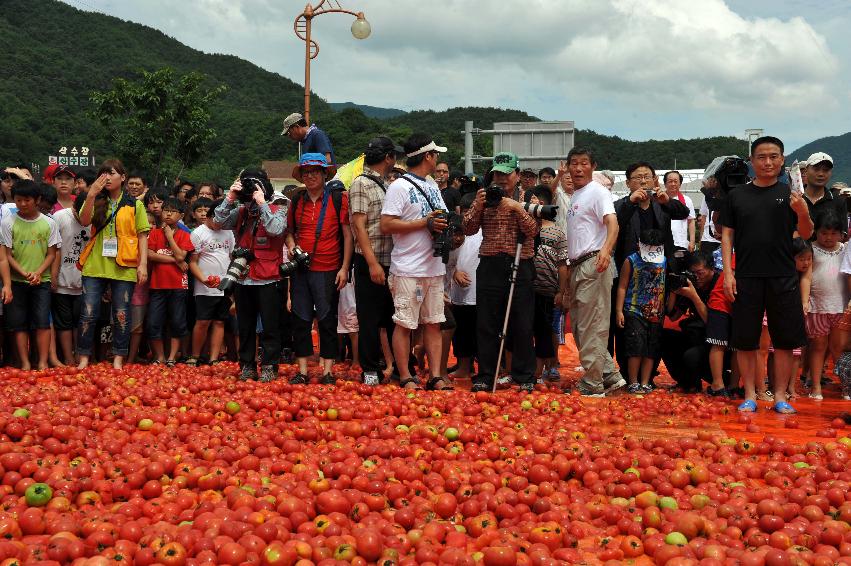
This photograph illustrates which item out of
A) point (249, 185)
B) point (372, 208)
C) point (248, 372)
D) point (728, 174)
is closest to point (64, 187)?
point (249, 185)

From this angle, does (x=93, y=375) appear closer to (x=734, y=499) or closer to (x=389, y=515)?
(x=389, y=515)

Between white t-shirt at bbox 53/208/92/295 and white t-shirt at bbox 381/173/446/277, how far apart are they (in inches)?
150

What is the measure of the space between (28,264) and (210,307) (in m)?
1.93

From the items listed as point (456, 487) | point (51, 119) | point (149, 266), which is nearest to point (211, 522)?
point (456, 487)

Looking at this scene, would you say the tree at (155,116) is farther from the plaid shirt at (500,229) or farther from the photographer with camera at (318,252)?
the plaid shirt at (500,229)

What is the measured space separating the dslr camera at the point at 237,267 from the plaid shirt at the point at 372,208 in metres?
1.06

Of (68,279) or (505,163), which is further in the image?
(68,279)

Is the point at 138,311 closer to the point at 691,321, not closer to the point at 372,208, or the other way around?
the point at 372,208

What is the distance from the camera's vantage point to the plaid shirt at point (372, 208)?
695 cm

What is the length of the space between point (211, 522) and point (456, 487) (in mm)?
1372

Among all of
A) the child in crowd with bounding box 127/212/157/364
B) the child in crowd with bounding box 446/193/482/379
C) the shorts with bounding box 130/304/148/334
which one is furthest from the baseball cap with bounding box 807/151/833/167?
the shorts with bounding box 130/304/148/334

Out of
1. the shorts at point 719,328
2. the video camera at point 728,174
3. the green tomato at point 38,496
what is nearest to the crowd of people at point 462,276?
the shorts at point 719,328

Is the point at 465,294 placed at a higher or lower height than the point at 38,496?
higher

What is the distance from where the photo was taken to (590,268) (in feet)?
23.5
